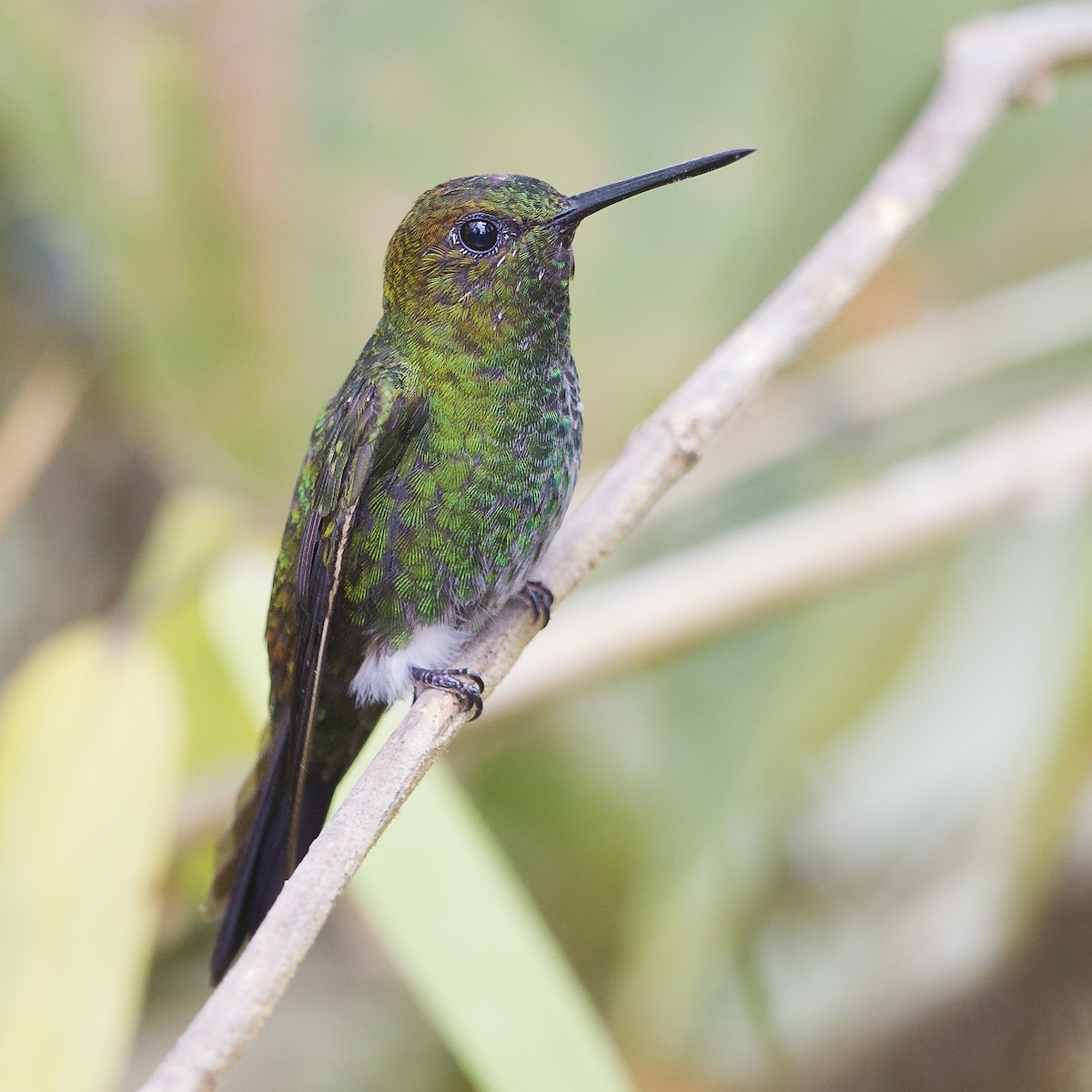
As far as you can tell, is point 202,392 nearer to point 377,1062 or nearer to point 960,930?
point 377,1062

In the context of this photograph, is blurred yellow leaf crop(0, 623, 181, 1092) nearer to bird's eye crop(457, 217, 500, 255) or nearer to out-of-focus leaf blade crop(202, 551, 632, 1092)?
out-of-focus leaf blade crop(202, 551, 632, 1092)

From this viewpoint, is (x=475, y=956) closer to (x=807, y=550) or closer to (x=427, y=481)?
(x=427, y=481)

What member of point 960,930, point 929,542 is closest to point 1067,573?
point 929,542

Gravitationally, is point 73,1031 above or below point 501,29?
below

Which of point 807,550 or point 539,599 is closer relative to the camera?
point 539,599

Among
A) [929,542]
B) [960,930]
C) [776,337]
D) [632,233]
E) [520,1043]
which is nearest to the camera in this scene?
[520,1043]

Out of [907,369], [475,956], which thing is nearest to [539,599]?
[475,956]

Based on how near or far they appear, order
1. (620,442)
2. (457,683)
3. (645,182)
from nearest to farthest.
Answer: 1. (645,182)
2. (457,683)
3. (620,442)

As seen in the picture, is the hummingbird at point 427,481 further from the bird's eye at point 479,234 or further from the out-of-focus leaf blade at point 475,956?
the out-of-focus leaf blade at point 475,956
